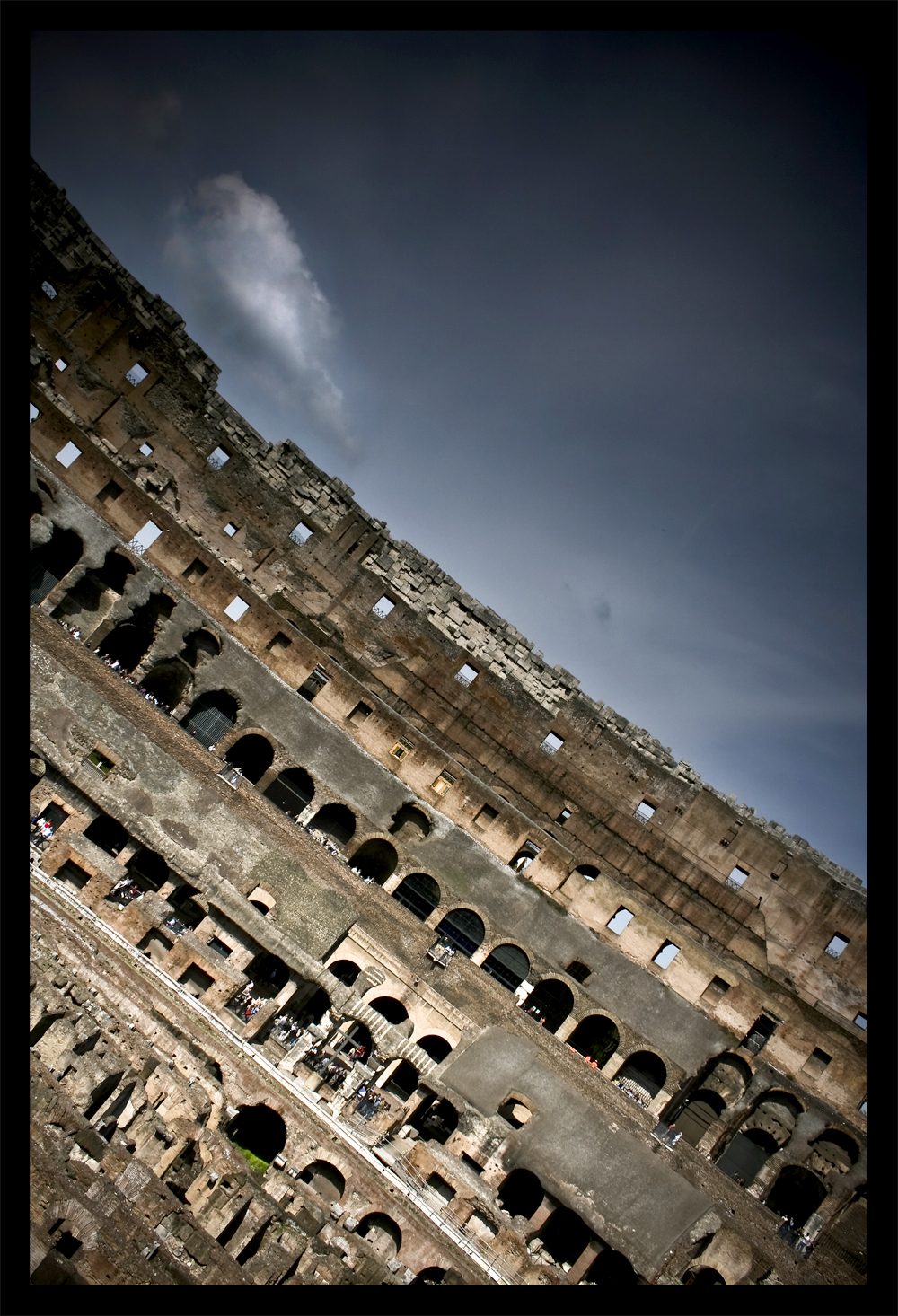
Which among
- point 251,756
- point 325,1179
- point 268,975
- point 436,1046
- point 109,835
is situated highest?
point 251,756

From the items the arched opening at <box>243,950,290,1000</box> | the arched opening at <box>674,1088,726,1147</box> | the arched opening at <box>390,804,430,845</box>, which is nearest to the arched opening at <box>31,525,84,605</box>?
the arched opening at <box>243,950,290,1000</box>

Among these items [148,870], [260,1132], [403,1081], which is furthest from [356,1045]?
[148,870]

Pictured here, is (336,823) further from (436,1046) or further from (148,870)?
(436,1046)

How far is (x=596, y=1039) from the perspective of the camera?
21391 millimetres

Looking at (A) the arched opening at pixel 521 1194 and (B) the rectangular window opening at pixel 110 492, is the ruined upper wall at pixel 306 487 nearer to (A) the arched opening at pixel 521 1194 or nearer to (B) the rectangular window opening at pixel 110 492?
(B) the rectangular window opening at pixel 110 492

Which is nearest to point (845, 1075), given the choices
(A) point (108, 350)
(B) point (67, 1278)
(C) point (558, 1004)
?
(C) point (558, 1004)

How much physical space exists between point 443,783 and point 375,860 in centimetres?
296

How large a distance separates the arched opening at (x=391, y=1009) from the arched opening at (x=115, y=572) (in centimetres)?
1280

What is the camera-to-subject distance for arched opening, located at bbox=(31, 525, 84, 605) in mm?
21156

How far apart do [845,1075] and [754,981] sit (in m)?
3.33

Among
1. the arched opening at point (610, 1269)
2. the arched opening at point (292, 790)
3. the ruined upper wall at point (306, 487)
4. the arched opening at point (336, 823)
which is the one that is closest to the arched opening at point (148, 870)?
the arched opening at point (292, 790)

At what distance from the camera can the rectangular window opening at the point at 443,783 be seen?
2313 centimetres
